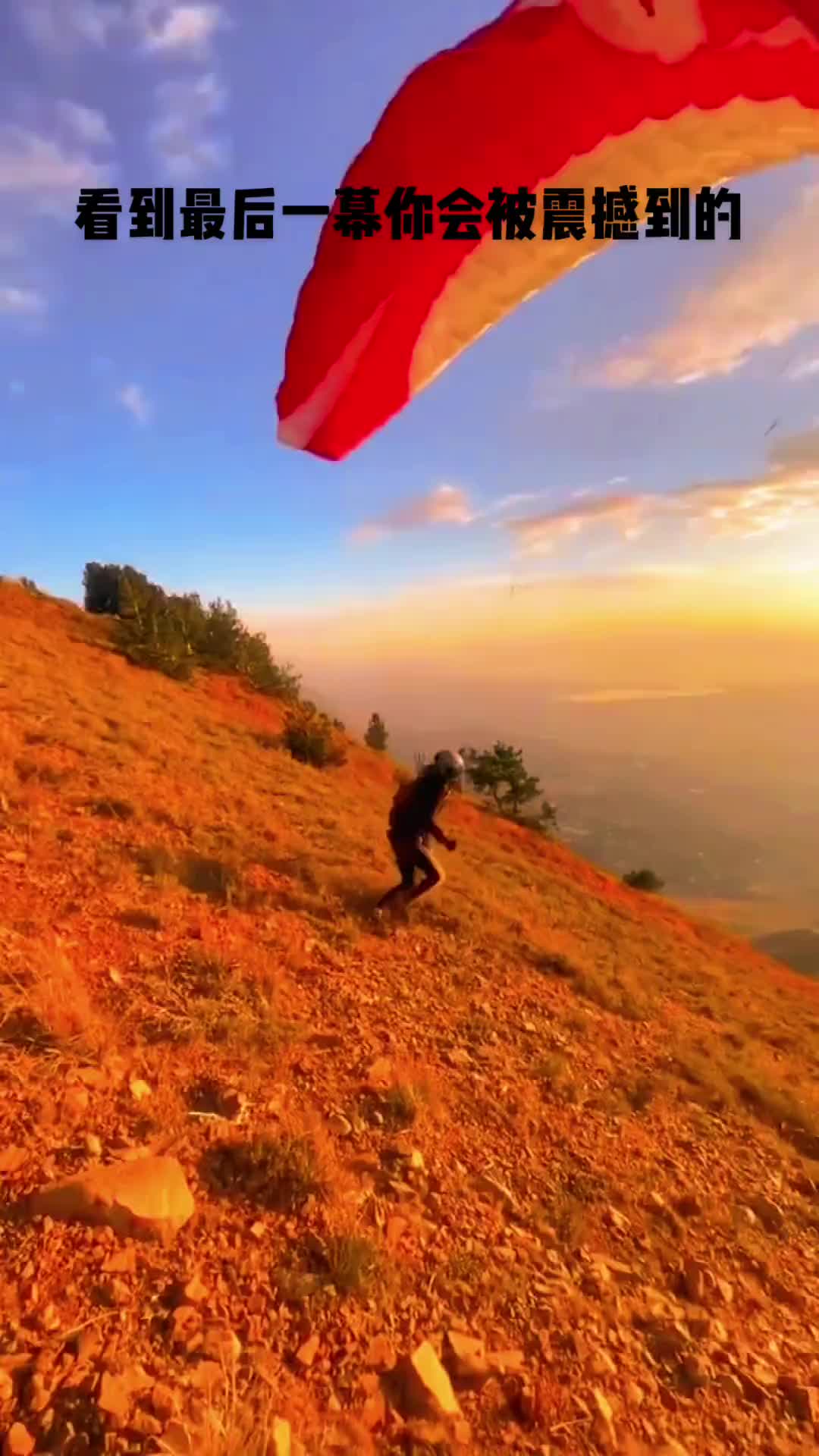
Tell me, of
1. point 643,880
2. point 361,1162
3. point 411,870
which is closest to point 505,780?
point 643,880

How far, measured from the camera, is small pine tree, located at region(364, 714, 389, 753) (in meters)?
29.9

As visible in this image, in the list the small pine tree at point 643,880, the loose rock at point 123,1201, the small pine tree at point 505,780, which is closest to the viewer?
the loose rock at point 123,1201

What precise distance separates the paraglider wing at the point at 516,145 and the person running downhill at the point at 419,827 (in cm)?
582

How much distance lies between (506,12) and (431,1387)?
420cm

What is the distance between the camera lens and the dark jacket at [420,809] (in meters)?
7.50

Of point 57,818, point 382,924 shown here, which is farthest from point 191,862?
point 382,924

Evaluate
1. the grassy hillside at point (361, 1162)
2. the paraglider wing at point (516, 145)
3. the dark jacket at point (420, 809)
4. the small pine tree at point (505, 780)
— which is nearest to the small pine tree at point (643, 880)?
the small pine tree at point (505, 780)

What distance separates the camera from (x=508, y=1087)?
5.41 m

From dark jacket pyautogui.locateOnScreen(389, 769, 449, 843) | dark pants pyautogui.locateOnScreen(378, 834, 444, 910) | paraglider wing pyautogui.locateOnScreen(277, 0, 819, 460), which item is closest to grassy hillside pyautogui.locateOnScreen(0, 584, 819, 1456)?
dark pants pyautogui.locateOnScreen(378, 834, 444, 910)

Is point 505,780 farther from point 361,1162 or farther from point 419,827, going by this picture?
point 361,1162

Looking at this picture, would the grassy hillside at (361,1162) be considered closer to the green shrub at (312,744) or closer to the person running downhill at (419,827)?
the person running downhill at (419,827)

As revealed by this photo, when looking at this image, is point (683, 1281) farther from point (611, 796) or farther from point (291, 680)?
point (611, 796)

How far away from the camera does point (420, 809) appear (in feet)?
24.7

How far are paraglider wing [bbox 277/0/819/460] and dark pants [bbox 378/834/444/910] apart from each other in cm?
618
